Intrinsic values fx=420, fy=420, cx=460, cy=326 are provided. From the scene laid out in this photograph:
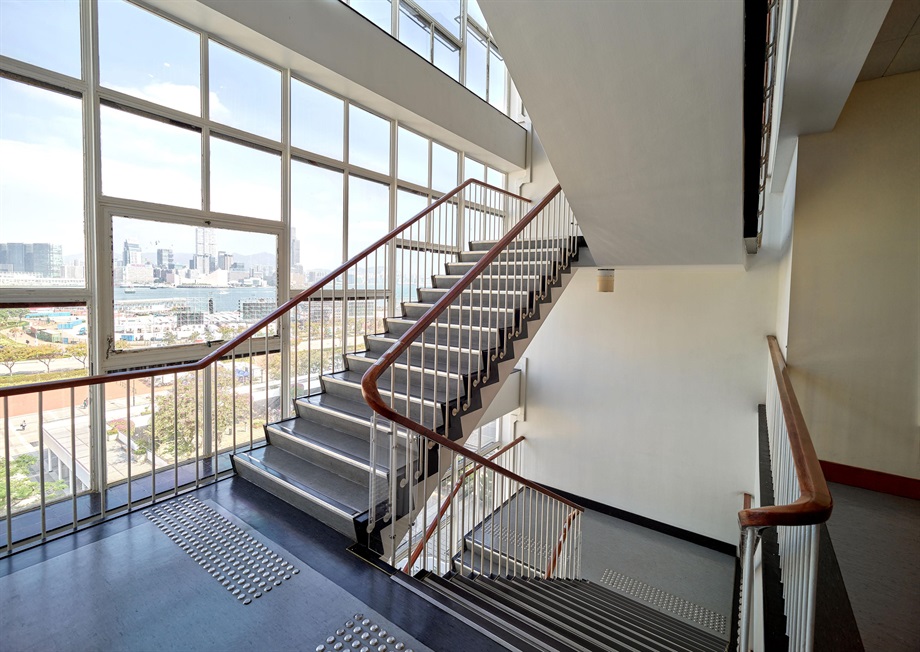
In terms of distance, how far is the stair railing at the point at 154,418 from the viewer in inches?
95.3

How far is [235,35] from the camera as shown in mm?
3379

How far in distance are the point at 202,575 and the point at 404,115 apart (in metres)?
4.72

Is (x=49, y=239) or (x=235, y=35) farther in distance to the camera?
(x=235, y=35)

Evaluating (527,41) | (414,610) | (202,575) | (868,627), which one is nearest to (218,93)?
(527,41)

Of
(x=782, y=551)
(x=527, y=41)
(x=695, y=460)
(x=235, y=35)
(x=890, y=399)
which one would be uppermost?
(x=235, y=35)

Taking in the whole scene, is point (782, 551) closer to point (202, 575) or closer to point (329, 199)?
point (202, 575)

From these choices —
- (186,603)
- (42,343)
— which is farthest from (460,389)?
(42,343)

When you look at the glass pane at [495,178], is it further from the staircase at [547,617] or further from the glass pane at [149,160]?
the staircase at [547,617]

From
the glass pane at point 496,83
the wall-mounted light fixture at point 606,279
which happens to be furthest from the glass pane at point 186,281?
the glass pane at point 496,83

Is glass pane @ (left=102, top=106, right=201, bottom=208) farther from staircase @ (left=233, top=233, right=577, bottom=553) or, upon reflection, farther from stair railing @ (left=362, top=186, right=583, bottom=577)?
stair railing @ (left=362, top=186, right=583, bottom=577)

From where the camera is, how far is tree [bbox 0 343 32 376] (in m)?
2.52

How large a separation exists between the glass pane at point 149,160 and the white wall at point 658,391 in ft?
15.7

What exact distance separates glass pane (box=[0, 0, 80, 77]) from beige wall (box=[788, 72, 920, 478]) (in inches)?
201

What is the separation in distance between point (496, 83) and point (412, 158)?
8.09 ft
